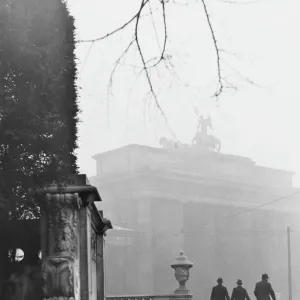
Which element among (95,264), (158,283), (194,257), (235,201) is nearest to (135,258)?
(158,283)

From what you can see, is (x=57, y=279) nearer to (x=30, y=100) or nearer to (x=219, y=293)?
(x=30, y=100)

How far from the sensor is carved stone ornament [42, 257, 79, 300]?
869 centimetres

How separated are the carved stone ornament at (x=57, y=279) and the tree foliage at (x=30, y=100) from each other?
99 cm

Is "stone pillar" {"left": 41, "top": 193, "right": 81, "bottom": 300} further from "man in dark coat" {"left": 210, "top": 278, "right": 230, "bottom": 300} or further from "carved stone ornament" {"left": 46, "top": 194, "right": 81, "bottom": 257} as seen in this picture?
"man in dark coat" {"left": 210, "top": 278, "right": 230, "bottom": 300}

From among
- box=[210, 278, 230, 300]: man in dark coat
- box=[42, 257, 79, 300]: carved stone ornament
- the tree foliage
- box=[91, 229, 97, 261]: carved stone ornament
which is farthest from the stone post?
box=[210, 278, 230, 300]: man in dark coat

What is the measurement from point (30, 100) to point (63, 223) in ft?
5.96

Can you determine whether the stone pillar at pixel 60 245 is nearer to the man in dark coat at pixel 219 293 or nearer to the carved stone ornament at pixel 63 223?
the carved stone ornament at pixel 63 223

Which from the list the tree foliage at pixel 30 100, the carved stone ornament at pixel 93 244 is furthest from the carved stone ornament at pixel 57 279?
the carved stone ornament at pixel 93 244

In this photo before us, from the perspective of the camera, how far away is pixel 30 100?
9938mm

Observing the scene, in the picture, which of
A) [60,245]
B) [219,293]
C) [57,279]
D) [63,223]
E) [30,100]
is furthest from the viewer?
[219,293]

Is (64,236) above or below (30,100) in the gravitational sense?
below

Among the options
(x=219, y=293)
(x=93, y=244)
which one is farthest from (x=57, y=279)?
(x=219, y=293)

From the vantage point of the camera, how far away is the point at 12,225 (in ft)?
31.2

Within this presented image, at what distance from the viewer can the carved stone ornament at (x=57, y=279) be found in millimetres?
8688
